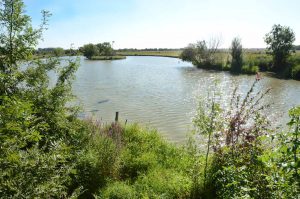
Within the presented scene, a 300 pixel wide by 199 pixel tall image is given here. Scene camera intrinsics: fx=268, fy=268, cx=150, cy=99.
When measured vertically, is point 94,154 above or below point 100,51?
below

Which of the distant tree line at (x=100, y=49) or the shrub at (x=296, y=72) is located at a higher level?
the distant tree line at (x=100, y=49)

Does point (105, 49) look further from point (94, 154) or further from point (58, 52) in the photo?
point (94, 154)

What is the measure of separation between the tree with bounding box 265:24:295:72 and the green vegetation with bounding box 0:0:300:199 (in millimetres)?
44843

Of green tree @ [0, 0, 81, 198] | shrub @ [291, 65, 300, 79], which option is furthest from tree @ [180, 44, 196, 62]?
green tree @ [0, 0, 81, 198]

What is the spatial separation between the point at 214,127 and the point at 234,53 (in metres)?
45.4

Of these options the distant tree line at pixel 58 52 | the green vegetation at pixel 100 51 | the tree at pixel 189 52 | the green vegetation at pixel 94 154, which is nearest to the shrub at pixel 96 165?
the green vegetation at pixel 94 154

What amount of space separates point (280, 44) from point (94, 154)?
48210 millimetres

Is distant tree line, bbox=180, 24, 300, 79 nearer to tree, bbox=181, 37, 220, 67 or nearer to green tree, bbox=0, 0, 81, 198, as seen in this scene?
tree, bbox=181, 37, 220, 67

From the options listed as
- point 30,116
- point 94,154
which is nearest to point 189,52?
point 94,154

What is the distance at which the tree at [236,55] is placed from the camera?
157ft

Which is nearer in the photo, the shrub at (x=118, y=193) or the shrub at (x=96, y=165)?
the shrub at (x=118, y=193)

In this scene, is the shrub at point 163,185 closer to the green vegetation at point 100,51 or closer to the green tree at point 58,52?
the green tree at point 58,52

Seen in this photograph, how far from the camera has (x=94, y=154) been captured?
6.94m

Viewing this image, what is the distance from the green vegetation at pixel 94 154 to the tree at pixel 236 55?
4202cm
